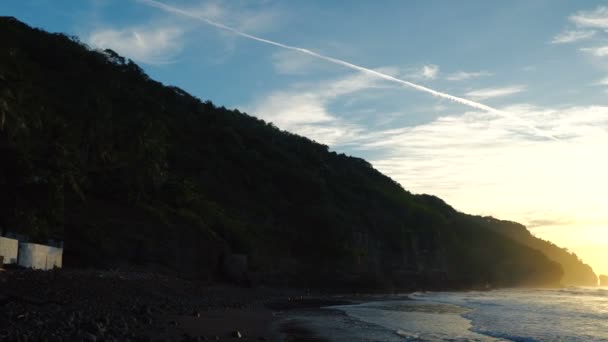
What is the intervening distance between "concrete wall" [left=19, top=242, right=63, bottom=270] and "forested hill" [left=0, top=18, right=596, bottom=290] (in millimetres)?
1682

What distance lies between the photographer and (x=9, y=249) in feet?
85.1

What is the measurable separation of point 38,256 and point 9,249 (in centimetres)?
265

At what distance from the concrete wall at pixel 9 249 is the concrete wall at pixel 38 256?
0.42 m

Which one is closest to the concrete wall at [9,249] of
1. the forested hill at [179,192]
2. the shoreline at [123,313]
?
the shoreline at [123,313]

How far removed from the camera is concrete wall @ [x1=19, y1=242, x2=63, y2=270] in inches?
1066

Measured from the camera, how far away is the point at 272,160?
89188 millimetres

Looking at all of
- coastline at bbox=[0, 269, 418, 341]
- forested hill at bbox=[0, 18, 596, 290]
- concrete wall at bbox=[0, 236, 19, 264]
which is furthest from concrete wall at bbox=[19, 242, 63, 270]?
coastline at bbox=[0, 269, 418, 341]

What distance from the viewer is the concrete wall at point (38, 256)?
27073 mm

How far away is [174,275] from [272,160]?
49.7 meters

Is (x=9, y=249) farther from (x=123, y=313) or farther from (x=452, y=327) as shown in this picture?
(x=452, y=327)

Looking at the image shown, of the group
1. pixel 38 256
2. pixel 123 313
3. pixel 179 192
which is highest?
pixel 179 192

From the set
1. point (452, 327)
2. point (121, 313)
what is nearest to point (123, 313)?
point (121, 313)

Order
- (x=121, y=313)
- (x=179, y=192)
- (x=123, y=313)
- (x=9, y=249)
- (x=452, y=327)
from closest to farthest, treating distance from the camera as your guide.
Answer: (x=121, y=313) → (x=123, y=313) → (x=9, y=249) → (x=452, y=327) → (x=179, y=192)

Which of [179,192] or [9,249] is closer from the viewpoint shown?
[9,249]
